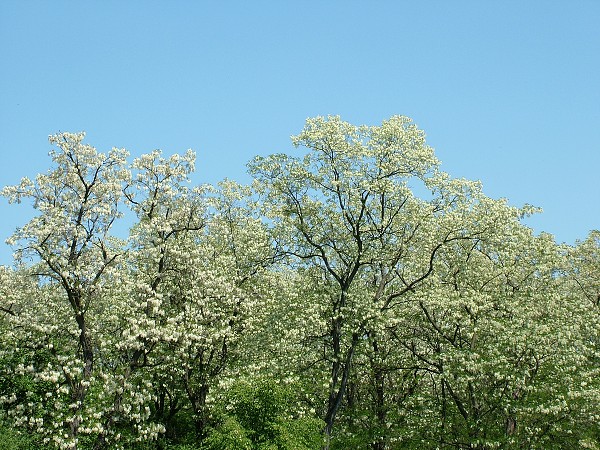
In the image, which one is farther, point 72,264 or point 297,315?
point 297,315

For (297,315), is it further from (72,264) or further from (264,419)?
(72,264)

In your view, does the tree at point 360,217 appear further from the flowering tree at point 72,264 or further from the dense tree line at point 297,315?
the flowering tree at point 72,264

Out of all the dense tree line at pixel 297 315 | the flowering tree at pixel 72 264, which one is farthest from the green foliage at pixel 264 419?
the flowering tree at pixel 72 264

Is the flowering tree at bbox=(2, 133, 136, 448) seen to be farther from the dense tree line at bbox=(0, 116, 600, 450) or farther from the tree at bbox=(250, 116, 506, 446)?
the tree at bbox=(250, 116, 506, 446)


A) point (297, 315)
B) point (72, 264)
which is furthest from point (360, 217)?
point (72, 264)

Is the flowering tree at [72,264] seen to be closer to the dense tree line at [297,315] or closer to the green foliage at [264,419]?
the dense tree line at [297,315]

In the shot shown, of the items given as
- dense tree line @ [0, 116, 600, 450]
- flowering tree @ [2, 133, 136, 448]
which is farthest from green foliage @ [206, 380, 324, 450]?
flowering tree @ [2, 133, 136, 448]

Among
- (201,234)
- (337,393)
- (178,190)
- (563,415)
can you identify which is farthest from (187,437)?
(563,415)

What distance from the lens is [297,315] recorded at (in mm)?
33531

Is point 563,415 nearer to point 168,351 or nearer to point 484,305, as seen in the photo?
point 484,305

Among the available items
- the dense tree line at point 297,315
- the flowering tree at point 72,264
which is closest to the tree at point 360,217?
the dense tree line at point 297,315

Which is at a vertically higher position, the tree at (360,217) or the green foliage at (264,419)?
the tree at (360,217)

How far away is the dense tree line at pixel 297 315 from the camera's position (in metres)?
27.0

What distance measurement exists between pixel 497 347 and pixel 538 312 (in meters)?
3.76
